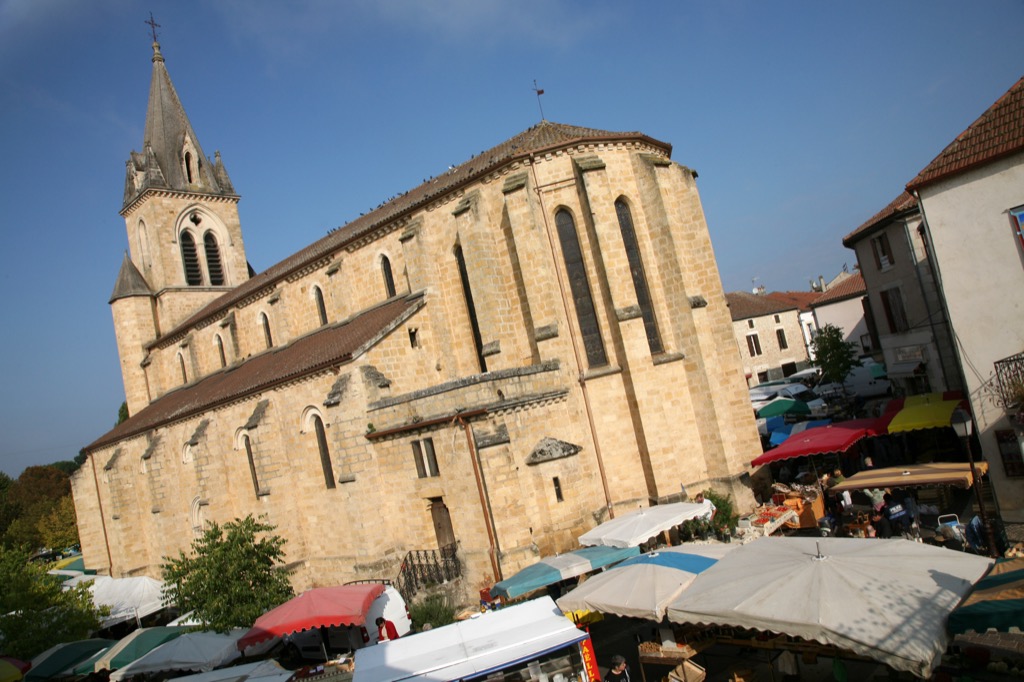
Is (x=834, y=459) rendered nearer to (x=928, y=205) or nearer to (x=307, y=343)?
(x=928, y=205)

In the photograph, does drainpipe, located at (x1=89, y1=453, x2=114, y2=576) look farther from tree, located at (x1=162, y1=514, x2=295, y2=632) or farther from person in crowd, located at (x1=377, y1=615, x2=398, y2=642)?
person in crowd, located at (x1=377, y1=615, x2=398, y2=642)

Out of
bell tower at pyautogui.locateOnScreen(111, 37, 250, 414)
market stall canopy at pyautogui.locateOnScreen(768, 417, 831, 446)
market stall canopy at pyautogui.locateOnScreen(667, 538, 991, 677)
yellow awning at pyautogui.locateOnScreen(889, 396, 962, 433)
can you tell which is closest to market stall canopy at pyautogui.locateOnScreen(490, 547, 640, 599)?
market stall canopy at pyautogui.locateOnScreen(667, 538, 991, 677)

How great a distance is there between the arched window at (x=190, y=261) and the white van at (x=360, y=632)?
26258 millimetres

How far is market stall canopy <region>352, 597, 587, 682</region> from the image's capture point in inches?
326

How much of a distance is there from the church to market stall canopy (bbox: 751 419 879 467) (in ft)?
5.28

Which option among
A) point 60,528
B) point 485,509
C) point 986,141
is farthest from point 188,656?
point 60,528

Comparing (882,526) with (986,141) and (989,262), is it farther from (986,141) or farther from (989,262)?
(986,141)

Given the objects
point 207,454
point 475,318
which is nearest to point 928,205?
point 475,318

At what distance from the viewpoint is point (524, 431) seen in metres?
16.0

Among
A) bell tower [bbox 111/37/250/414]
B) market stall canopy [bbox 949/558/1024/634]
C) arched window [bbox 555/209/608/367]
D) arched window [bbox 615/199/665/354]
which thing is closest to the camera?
market stall canopy [bbox 949/558/1024/634]

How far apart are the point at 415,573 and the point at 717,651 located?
802cm

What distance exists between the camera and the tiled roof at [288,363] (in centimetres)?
1880

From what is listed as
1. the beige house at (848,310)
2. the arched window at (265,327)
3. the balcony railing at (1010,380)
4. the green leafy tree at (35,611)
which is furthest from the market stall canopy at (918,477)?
the beige house at (848,310)

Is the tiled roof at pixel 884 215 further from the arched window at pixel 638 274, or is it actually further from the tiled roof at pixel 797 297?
the tiled roof at pixel 797 297
